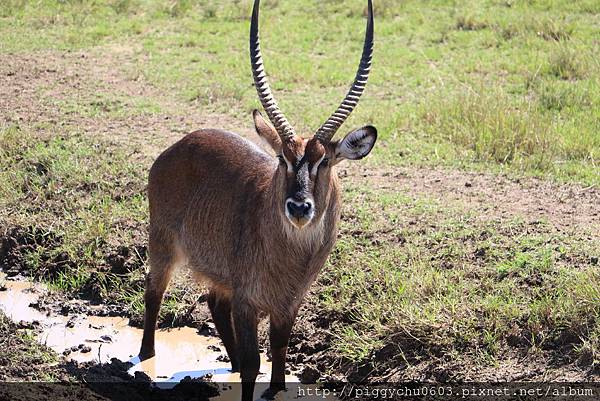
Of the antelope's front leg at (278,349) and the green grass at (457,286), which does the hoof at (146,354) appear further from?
the green grass at (457,286)

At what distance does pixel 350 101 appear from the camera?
5.20m

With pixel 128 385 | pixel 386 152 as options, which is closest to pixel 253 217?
pixel 128 385

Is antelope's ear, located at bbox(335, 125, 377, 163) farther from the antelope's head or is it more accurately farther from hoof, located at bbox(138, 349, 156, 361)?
hoof, located at bbox(138, 349, 156, 361)

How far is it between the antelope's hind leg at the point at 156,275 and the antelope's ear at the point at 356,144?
1377 mm

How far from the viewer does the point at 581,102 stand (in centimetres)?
934

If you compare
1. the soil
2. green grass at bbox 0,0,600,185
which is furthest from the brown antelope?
green grass at bbox 0,0,600,185

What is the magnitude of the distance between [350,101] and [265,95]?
0.43m

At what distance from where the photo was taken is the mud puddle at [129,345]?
597 cm

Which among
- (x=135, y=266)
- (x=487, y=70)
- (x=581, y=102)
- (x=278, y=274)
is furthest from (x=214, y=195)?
(x=487, y=70)

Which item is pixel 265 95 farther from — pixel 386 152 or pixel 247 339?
pixel 386 152

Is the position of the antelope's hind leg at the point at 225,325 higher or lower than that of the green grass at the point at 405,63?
lower

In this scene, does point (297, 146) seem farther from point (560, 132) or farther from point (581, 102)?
point (581, 102)

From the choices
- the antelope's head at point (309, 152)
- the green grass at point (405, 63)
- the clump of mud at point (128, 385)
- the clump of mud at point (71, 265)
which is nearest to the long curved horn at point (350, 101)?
the antelope's head at point (309, 152)

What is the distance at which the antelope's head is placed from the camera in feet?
15.5
